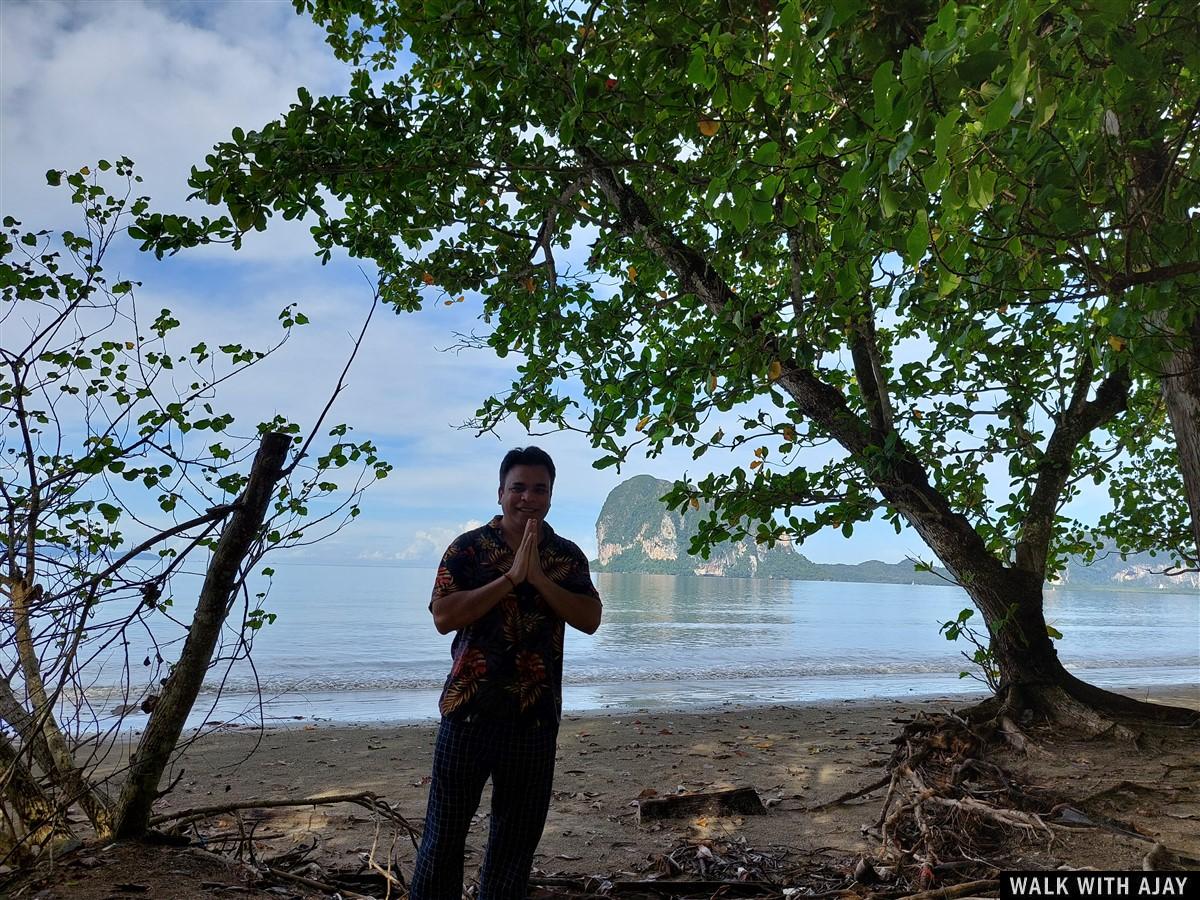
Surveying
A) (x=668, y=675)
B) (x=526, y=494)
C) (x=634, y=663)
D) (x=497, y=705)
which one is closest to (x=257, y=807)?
(x=497, y=705)

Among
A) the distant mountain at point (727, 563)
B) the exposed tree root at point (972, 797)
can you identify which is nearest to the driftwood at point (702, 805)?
the exposed tree root at point (972, 797)

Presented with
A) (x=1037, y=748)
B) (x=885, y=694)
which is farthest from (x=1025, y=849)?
(x=885, y=694)

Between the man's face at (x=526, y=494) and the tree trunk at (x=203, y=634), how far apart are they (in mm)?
1333

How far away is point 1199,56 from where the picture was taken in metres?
2.71

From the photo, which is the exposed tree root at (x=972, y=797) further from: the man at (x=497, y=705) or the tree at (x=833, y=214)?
the man at (x=497, y=705)

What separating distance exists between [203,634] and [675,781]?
5296 mm

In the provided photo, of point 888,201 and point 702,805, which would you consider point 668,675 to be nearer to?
point 702,805

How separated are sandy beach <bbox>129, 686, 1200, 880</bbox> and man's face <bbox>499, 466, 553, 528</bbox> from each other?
2.25 metres

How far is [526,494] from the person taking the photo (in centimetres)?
331

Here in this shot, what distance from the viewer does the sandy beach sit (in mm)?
5066

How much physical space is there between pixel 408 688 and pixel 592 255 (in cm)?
1230

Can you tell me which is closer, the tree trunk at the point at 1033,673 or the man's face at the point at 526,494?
the man's face at the point at 526,494

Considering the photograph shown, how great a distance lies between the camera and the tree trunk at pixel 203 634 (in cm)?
374

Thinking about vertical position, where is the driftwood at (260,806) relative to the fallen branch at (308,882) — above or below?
above
